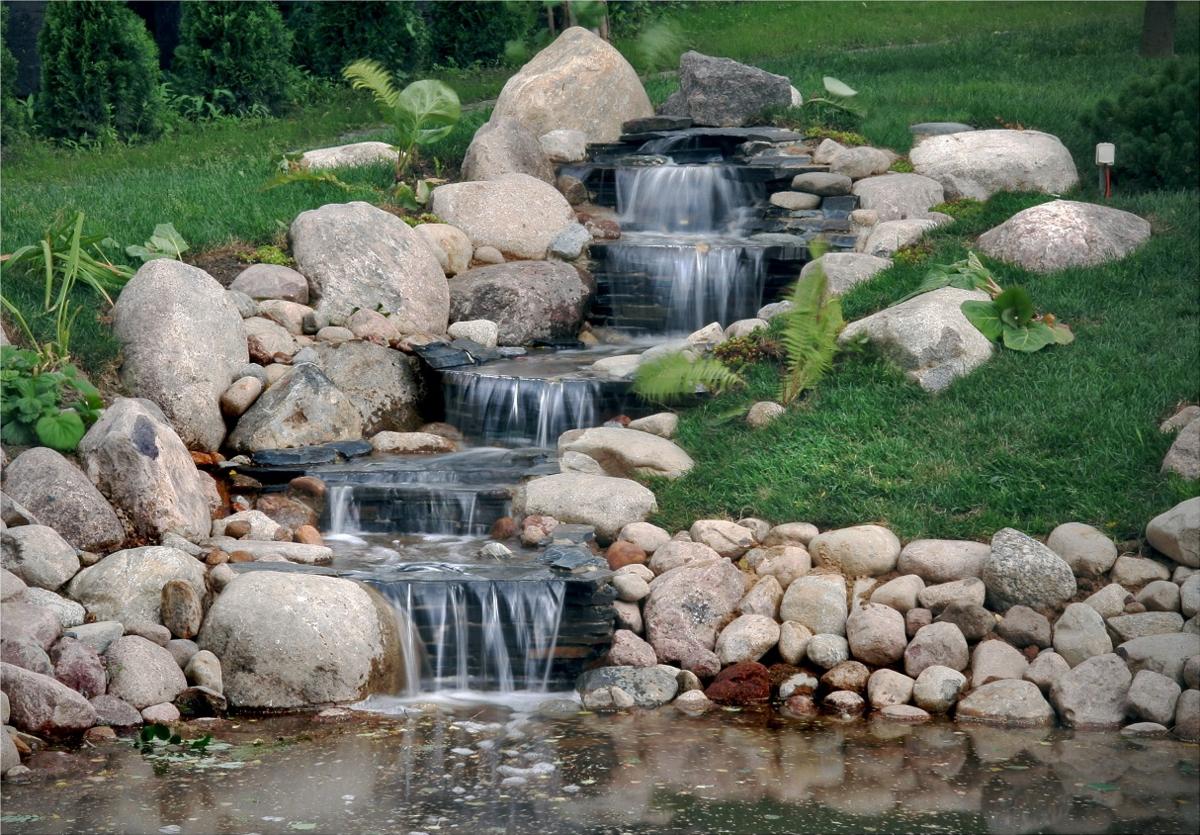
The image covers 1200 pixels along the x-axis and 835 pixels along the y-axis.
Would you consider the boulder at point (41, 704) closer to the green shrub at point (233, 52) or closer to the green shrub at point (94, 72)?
the green shrub at point (94, 72)

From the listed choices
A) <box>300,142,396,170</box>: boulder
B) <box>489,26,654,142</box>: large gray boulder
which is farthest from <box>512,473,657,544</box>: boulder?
<box>489,26,654,142</box>: large gray boulder

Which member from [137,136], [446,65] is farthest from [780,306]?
[446,65]

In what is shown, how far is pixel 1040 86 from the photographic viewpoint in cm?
1470

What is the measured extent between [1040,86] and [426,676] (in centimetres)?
1126

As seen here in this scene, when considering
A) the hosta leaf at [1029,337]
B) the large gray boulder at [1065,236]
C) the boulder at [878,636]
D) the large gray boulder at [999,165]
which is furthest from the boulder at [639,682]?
the large gray boulder at [999,165]

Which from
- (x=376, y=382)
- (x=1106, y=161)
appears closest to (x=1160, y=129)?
(x=1106, y=161)

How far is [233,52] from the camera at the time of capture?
16.8m

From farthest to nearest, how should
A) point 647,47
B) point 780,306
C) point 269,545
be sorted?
point 647,47 → point 780,306 → point 269,545

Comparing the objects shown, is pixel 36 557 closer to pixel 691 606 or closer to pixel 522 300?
pixel 691 606

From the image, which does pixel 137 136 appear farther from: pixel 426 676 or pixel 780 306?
pixel 426 676

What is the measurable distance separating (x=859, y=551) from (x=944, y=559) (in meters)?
0.48

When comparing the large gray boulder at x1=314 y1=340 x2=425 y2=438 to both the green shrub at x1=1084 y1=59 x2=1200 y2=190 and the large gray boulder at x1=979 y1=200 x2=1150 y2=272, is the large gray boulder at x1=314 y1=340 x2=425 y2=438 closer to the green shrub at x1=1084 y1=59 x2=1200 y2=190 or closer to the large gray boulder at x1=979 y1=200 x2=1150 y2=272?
the large gray boulder at x1=979 y1=200 x2=1150 y2=272

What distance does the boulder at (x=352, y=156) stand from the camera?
43.3 ft

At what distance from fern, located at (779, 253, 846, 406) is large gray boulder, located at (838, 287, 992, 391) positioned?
31cm
